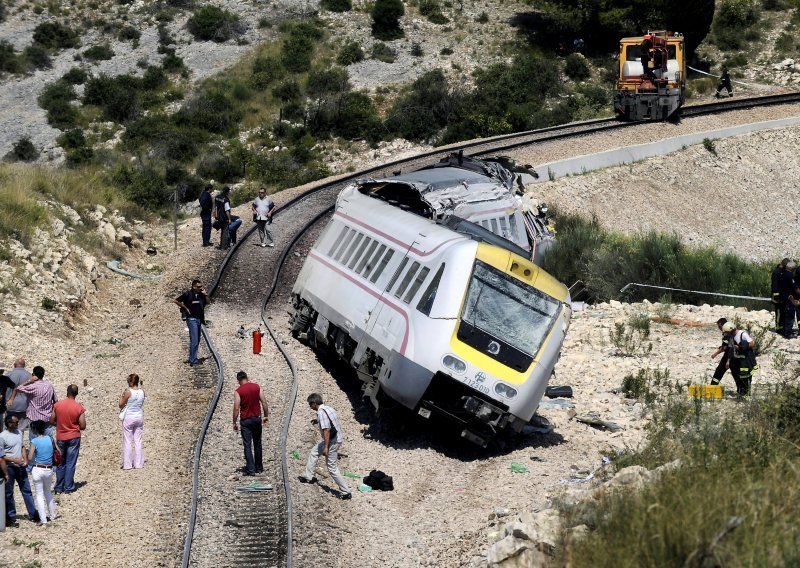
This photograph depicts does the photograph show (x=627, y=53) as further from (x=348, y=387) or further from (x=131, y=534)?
(x=131, y=534)

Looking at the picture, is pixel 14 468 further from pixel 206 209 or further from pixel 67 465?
pixel 206 209

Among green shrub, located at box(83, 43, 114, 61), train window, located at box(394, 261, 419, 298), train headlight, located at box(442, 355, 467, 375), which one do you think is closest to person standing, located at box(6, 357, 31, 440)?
train window, located at box(394, 261, 419, 298)

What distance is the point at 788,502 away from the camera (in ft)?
30.9

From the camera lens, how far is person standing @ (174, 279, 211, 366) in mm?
20391

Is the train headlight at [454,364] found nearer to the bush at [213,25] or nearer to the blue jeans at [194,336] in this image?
the blue jeans at [194,336]

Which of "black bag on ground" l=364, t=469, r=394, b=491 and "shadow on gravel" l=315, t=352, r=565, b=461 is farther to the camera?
"shadow on gravel" l=315, t=352, r=565, b=461

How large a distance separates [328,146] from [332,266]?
29934 millimetres

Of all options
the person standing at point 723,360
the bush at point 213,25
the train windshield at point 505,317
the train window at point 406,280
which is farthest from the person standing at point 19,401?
the bush at point 213,25

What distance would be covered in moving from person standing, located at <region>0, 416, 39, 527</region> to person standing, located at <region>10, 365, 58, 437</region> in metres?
1.13

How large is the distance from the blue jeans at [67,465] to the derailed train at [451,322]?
14.3 feet

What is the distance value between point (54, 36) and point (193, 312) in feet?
149

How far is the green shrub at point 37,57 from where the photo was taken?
191 ft

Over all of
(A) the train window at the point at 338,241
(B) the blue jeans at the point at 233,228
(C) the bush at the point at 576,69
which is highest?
(A) the train window at the point at 338,241

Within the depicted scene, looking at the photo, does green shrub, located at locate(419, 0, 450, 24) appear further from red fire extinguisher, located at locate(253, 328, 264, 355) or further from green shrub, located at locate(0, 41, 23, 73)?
red fire extinguisher, located at locate(253, 328, 264, 355)
